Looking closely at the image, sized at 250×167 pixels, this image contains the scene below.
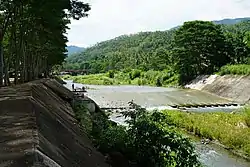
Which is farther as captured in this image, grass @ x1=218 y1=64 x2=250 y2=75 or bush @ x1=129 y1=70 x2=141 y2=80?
bush @ x1=129 y1=70 x2=141 y2=80

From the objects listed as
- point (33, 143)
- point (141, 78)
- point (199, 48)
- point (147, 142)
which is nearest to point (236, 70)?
point (199, 48)

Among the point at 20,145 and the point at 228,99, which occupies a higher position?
the point at 20,145

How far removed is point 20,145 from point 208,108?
39.4 m

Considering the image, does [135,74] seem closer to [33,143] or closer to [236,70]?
[236,70]

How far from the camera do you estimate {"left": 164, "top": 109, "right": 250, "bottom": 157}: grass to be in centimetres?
2414

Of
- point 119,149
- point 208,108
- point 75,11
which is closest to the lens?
point 119,149

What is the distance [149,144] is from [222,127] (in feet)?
53.2

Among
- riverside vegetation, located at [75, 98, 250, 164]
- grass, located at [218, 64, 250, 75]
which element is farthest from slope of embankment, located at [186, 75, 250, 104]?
riverside vegetation, located at [75, 98, 250, 164]

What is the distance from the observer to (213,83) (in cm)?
6925

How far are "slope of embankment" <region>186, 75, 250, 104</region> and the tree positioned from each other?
4244mm

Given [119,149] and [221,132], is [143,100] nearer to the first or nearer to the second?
[221,132]

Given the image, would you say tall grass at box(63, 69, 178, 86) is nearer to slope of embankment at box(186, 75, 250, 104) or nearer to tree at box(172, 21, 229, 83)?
tree at box(172, 21, 229, 83)

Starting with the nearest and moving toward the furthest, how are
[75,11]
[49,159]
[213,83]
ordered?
1. [49,159]
2. [75,11]
3. [213,83]

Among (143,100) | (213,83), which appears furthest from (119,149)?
(213,83)
